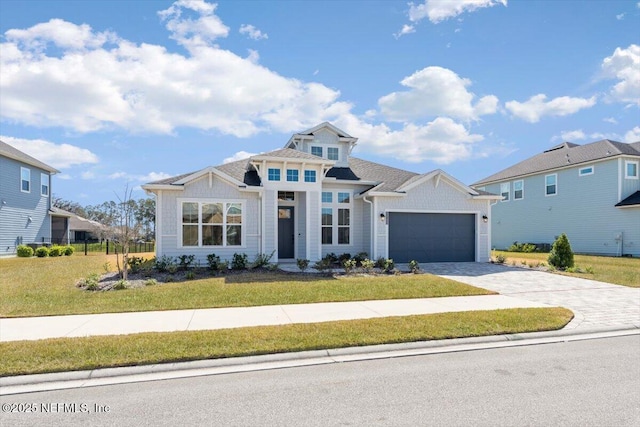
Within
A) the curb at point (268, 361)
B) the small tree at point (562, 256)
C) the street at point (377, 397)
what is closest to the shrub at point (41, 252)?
the curb at point (268, 361)

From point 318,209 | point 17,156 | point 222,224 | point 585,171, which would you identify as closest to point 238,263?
point 222,224

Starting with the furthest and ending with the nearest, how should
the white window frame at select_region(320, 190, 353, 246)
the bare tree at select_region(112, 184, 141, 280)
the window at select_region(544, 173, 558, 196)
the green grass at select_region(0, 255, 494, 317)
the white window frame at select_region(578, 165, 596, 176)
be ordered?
the window at select_region(544, 173, 558, 196)
the white window frame at select_region(578, 165, 596, 176)
the white window frame at select_region(320, 190, 353, 246)
the bare tree at select_region(112, 184, 141, 280)
the green grass at select_region(0, 255, 494, 317)

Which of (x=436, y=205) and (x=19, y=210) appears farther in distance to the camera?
(x=19, y=210)

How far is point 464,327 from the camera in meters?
6.78

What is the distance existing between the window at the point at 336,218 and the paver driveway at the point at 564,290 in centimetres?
Answer: 393

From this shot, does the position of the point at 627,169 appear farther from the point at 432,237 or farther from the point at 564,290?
the point at 564,290

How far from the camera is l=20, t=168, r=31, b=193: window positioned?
2519 cm

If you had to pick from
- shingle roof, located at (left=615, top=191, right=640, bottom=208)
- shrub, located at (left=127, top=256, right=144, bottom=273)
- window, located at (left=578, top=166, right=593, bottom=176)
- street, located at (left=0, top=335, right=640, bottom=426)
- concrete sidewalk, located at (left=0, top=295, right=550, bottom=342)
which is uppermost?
window, located at (left=578, top=166, right=593, bottom=176)

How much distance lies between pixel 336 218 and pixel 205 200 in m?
5.95

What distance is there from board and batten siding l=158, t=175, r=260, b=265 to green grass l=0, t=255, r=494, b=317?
2.73 meters

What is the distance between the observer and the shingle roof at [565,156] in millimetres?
23881

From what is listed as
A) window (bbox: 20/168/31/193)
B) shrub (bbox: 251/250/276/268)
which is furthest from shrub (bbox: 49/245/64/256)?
shrub (bbox: 251/250/276/268)

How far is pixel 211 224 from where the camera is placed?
15375 mm

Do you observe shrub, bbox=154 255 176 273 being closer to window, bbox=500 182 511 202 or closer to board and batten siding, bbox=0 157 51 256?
board and batten siding, bbox=0 157 51 256
